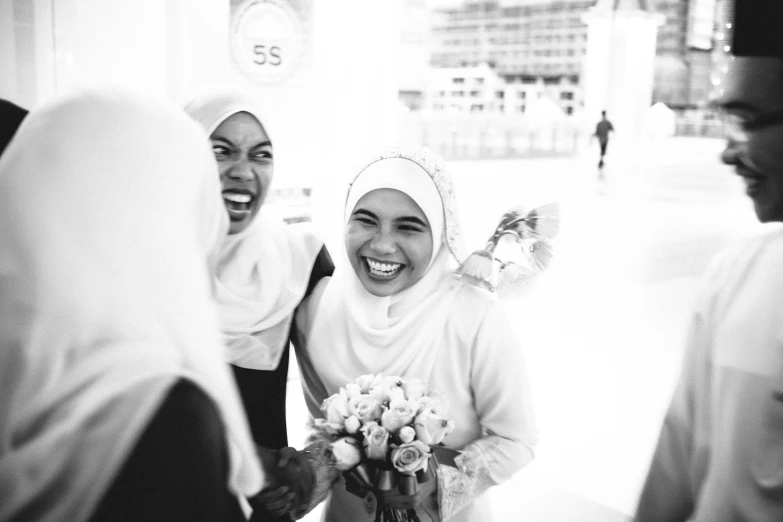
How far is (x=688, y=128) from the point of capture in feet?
113

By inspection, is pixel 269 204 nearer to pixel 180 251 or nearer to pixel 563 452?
pixel 563 452

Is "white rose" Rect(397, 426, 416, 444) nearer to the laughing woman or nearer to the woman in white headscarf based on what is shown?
the woman in white headscarf

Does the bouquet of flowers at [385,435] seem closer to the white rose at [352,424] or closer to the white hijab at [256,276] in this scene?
the white rose at [352,424]

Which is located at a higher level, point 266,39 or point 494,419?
point 266,39

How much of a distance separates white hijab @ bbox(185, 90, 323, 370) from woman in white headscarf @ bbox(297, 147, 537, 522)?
120mm

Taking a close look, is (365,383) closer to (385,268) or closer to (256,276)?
(385,268)

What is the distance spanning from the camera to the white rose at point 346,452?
1323 millimetres

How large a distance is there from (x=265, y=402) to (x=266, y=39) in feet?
10.1

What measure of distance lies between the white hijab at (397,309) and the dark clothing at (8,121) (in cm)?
82

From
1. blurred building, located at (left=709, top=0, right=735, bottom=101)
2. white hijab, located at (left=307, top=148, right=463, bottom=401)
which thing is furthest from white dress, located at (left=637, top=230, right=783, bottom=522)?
white hijab, located at (left=307, top=148, right=463, bottom=401)

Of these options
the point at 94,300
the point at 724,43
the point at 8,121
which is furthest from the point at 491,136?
the point at 94,300

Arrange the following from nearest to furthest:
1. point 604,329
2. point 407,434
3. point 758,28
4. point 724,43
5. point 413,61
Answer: point 758,28, point 724,43, point 407,434, point 604,329, point 413,61

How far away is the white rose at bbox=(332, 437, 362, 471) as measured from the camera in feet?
4.34

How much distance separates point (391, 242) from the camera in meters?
1.64
